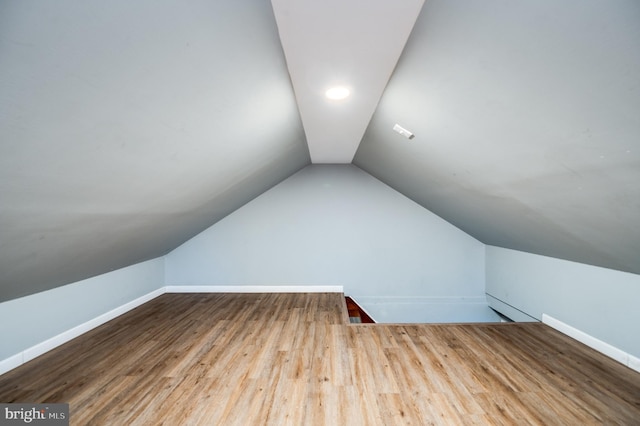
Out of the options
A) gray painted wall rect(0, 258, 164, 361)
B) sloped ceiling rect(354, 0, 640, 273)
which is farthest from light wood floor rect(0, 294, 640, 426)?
sloped ceiling rect(354, 0, 640, 273)

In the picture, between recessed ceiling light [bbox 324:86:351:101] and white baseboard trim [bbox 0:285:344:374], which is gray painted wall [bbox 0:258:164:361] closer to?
white baseboard trim [bbox 0:285:344:374]

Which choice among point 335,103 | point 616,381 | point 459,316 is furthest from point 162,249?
point 616,381

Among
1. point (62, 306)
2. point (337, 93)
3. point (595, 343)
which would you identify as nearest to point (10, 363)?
point (62, 306)

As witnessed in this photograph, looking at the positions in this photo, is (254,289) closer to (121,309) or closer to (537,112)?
(121,309)

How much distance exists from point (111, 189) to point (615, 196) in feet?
10.4

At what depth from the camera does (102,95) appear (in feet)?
3.99

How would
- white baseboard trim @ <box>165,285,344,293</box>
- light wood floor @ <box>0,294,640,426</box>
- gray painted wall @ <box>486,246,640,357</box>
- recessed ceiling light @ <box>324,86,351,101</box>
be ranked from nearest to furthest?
light wood floor @ <box>0,294,640,426</box> < recessed ceiling light @ <box>324,86,351,101</box> < gray painted wall @ <box>486,246,640,357</box> < white baseboard trim @ <box>165,285,344,293</box>

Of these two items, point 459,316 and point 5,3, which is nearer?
point 5,3

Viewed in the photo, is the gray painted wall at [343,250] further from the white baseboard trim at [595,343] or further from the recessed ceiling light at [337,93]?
the recessed ceiling light at [337,93]

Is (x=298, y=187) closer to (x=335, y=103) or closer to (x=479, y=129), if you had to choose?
(x=335, y=103)

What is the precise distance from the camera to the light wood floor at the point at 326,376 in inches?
74.7

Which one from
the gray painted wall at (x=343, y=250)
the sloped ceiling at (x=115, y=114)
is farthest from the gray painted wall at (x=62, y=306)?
the gray painted wall at (x=343, y=250)

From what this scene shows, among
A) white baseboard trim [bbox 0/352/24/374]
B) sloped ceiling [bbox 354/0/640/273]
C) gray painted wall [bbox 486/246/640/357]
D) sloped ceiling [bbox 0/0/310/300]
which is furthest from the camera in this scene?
gray painted wall [bbox 486/246/640/357]

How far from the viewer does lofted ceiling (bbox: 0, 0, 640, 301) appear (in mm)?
1033
